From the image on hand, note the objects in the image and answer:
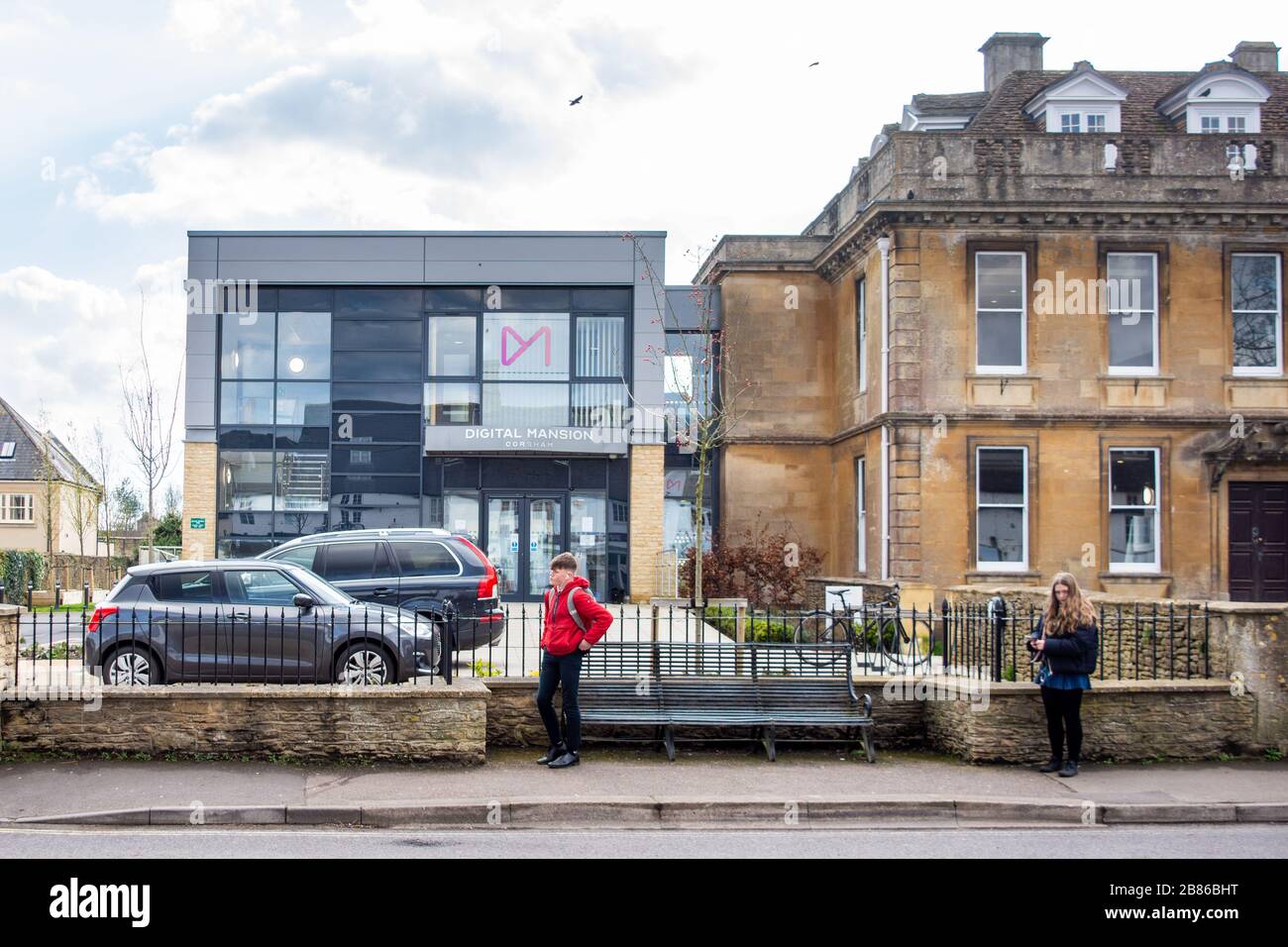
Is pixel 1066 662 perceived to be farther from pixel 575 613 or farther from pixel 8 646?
pixel 8 646

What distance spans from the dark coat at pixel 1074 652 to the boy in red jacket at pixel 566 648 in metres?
3.89

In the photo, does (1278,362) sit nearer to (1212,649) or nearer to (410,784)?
(1212,649)

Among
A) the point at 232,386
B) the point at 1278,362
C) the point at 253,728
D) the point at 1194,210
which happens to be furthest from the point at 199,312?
the point at 1278,362

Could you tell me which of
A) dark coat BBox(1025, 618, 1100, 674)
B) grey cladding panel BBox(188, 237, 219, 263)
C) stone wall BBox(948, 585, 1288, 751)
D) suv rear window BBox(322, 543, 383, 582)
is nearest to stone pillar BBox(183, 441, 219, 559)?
grey cladding panel BBox(188, 237, 219, 263)

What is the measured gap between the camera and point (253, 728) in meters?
10.5

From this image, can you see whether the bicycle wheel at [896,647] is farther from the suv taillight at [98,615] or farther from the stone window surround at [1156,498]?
the stone window surround at [1156,498]

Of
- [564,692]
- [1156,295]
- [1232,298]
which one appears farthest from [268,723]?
[1232,298]

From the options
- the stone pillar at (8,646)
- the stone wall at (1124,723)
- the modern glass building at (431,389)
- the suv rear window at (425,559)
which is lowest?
the stone wall at (1124,723)

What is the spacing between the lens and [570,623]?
10.6m

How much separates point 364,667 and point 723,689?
3650 millimetres

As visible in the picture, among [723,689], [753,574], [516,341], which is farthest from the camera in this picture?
[516,341]

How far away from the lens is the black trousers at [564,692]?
10.6m

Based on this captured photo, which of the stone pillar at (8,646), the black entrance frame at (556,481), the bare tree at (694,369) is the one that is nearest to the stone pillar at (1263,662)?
the stone pillar at (8,646)

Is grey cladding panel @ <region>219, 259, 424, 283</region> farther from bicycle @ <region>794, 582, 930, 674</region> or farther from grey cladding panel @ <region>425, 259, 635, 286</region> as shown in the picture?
bicycle @ <region>794, 582, 930, 674</region>
